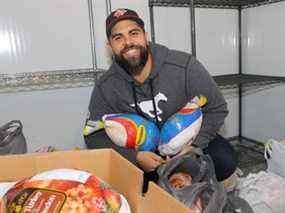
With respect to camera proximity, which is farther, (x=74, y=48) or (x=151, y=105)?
(x=74, y=48)

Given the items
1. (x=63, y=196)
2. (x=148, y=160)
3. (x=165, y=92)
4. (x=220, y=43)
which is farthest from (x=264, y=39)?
(x=63, y=196)

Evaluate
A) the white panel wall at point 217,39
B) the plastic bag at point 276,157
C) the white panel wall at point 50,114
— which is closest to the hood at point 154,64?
the white panel wall at point 50,114

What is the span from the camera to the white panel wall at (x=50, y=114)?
1.62m

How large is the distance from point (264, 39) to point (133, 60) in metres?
1.24

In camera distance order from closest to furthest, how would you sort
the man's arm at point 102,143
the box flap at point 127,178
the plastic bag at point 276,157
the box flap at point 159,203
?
the box flap at point 159,203
the box flap at point 127,178
the man's arm at point 102,143
the plastic bag at point 276,157

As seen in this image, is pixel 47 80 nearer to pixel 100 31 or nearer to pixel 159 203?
pixel 100 31

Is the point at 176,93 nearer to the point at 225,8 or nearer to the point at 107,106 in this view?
the point at 107,106

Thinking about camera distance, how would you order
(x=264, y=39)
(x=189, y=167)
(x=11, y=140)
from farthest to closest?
(x=264, y=39)
(x=11, y=140)
(x=189, y=167)

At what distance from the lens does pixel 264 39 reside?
2104mm

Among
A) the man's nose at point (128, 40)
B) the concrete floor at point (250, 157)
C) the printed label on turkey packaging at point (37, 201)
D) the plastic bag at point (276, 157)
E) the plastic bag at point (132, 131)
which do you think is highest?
the man's nose at point (128, 40)

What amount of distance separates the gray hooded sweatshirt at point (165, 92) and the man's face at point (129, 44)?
5 cm

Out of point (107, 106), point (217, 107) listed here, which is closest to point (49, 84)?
point (107, 106)

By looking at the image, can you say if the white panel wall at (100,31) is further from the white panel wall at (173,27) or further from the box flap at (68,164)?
the box flap at (68,164)

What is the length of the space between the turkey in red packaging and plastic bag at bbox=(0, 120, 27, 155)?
29.2 inches
